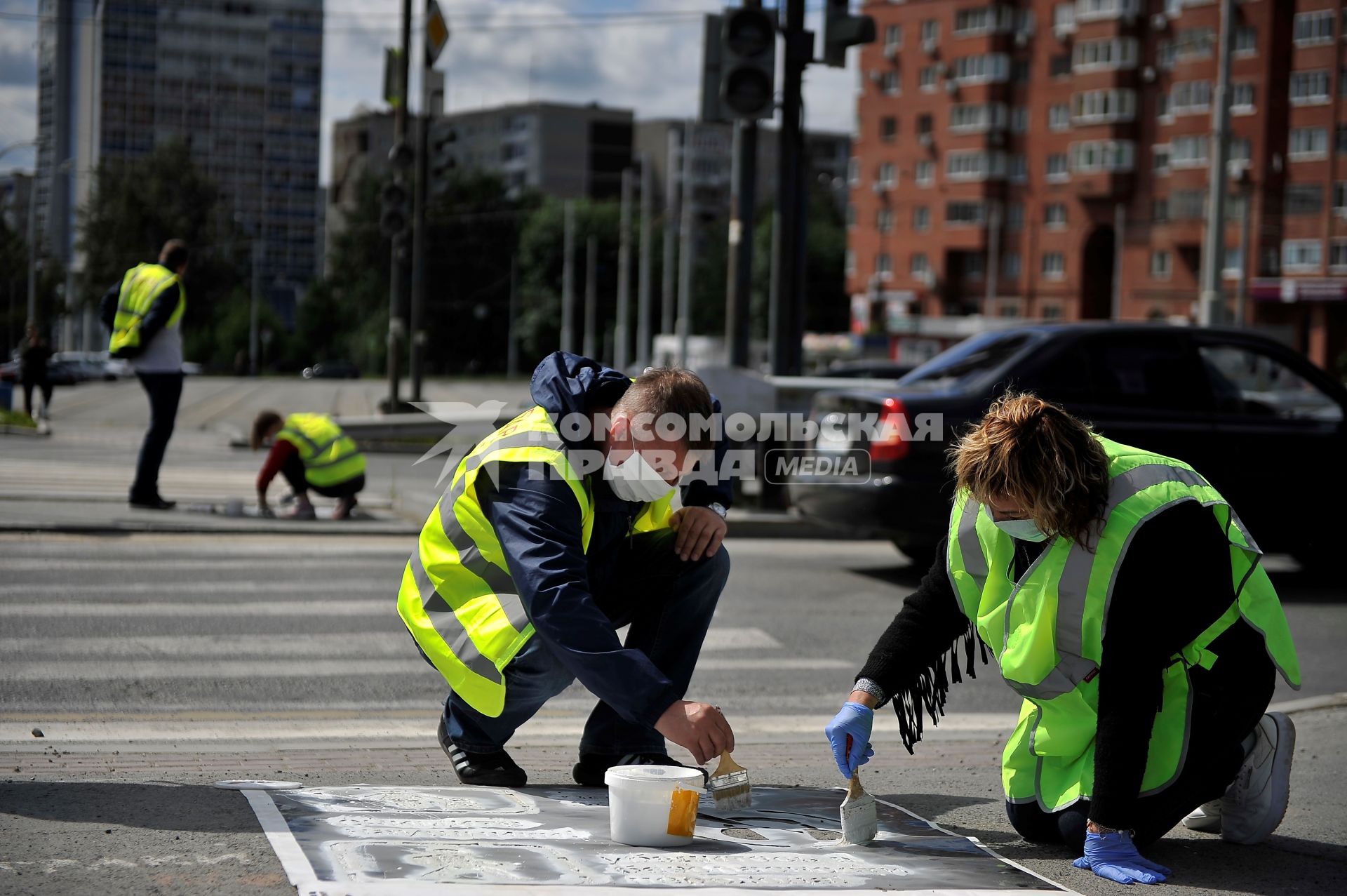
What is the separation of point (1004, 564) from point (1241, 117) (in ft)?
218

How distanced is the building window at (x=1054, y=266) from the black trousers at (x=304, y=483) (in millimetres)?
66923

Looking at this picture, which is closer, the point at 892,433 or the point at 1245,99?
the point at 892,433

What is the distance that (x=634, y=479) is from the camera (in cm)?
412

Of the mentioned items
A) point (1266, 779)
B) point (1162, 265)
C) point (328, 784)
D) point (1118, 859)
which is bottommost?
point (328, 784)

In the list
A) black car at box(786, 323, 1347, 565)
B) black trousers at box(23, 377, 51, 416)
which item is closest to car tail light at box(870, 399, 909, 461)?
black car at box(786, 323, 1347, 565)

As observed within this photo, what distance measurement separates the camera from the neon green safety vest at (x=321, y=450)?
11.8m

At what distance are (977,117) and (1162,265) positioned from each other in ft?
45.4

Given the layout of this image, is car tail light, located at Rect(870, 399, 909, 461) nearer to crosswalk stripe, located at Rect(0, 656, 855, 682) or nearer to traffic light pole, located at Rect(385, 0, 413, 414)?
crosswalk stripe, located at Rect(0, 656, 855, 682)

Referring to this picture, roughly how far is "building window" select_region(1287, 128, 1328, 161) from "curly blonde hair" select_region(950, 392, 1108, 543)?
65.6 metres

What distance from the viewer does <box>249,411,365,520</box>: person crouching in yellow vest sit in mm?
11742

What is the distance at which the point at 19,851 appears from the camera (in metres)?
3.61

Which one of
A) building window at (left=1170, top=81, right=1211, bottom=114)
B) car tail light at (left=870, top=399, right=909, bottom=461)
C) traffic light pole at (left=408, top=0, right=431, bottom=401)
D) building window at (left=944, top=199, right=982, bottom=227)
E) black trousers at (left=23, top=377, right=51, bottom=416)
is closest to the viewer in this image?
car tail light at (left=870, top=399, right=909, bottom=461)

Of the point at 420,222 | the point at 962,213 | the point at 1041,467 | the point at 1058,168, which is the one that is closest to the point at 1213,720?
the point at 1041,467

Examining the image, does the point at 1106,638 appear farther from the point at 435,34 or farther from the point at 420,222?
the point at 420,222
